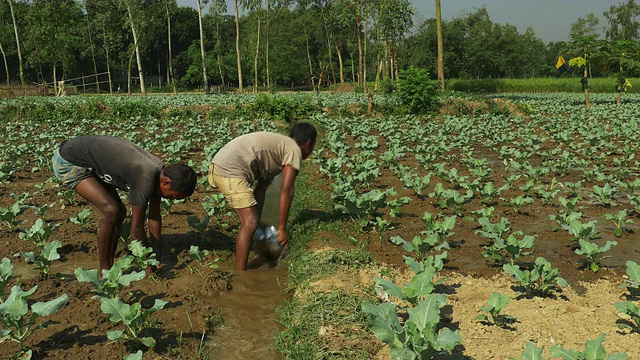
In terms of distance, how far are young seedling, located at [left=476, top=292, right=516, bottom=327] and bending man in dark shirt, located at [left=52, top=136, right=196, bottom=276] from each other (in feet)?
8.22

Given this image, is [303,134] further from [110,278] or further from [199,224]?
[110,278]

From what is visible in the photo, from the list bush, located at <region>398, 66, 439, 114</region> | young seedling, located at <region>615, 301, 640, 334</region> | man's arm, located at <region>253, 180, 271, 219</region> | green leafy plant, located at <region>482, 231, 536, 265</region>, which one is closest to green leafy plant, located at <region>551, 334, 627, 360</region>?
young seedling, located at <region>615, 301, 640, 334</region>

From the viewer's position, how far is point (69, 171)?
4.04m

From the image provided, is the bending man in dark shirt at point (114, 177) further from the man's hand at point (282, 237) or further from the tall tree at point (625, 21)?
the tall tree at point (625, 21)

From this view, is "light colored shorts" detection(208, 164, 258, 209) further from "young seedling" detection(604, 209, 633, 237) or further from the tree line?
the tree line

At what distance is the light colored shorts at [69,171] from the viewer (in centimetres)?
403

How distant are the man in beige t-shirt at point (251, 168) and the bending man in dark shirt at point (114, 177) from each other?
2.06 ft

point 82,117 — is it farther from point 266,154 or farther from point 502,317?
point 502,317

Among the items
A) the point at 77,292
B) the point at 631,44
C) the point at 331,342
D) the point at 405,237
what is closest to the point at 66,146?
the point at 77,292

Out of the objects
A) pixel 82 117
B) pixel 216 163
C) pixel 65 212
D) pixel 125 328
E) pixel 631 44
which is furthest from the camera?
pixel 631 44

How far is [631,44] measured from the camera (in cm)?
2212

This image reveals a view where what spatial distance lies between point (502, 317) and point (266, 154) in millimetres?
2584

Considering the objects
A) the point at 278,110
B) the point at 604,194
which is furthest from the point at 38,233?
the point at 278,110

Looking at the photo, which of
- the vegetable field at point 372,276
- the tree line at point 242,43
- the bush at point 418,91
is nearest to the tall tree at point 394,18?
the tree line at point 242,43
